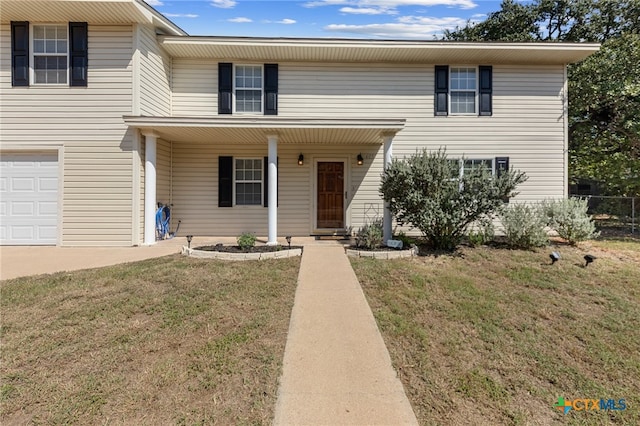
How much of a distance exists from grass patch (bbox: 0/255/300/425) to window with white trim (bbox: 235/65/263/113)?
5.71 metres

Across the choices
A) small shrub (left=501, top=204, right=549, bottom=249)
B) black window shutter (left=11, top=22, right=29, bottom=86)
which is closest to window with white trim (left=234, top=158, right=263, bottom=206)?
black window shutter (left=11, top=22, right=29, bottom=86)

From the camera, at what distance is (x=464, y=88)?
9.52m

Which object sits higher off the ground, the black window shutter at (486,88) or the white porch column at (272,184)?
the black window shutter at (486,88)

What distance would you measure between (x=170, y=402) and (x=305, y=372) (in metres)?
1.06

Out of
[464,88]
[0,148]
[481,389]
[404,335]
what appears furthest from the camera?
[464,88]

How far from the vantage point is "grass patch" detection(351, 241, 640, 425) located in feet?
8.63

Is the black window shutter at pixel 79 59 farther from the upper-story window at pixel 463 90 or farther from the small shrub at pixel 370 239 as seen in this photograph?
the upper-story window at pixel 463 90

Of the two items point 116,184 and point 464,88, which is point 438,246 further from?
point 116,184

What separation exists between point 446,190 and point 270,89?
5.57 m

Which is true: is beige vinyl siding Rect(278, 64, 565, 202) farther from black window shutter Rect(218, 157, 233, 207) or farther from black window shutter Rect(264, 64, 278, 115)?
black window shutter Rect(218, 157, 233, 207)

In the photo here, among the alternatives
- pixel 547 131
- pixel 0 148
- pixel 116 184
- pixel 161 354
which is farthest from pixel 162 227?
pixel 547 131

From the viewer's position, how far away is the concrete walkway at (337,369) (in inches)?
94.2

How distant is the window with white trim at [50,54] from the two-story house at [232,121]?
0.03 m

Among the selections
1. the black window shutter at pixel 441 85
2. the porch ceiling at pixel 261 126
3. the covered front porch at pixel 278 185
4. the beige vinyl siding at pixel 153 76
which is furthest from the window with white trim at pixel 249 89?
the black window shutter at pixel 441 85
